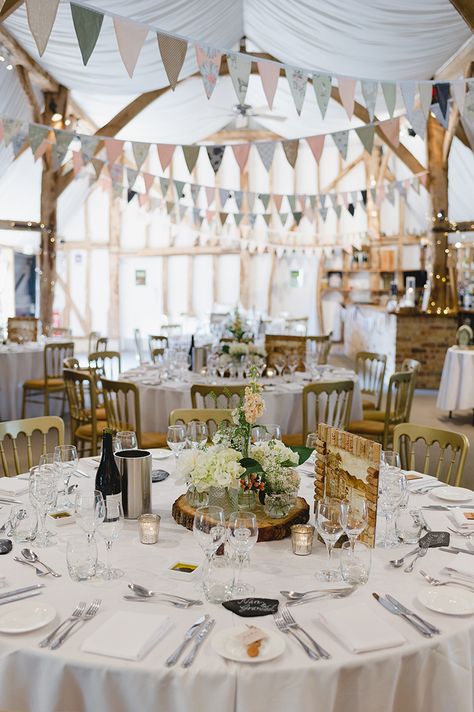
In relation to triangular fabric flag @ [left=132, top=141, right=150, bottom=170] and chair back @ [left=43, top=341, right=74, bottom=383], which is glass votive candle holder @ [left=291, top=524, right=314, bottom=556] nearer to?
triangular fabric flag @ [left=132, top=141, right=150, bottom=170]

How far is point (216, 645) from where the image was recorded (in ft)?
4.73

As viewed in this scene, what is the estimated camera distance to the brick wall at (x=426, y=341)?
988cm

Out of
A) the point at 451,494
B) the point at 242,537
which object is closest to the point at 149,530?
the point at 242,537

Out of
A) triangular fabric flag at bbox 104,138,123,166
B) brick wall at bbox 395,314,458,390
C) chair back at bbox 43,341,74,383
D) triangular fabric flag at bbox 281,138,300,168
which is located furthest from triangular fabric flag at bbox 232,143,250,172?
brick wall at bbox 395,314,458,390

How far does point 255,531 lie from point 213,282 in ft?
45.6

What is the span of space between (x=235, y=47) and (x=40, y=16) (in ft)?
25.4

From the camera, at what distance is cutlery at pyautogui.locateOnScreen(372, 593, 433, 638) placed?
1531 mm

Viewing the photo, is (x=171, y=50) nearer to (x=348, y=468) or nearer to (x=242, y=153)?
(x=242, y=153)

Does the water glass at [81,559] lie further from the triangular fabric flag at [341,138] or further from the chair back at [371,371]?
the triangular fabric flag at [341,138]

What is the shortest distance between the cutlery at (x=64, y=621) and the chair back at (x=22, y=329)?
693 cm

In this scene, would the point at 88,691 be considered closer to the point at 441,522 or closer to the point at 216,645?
the point at 216,645

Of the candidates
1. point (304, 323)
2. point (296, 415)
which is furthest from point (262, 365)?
point (304, 323)

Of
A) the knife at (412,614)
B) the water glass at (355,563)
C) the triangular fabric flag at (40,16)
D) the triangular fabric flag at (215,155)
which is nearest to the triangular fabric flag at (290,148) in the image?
the triangular fabric flag at (215,155)

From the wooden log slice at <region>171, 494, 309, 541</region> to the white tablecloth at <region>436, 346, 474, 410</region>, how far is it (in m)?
5.40
